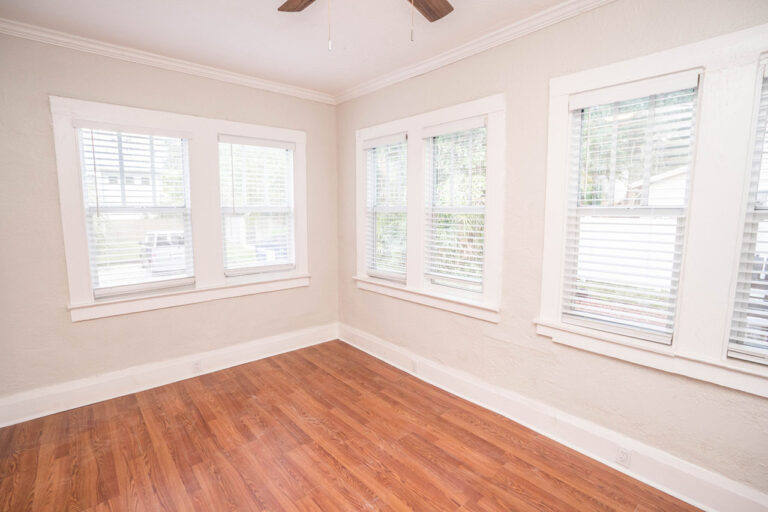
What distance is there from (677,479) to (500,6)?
9.40ft

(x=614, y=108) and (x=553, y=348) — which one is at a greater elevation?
(x=614, y=108)

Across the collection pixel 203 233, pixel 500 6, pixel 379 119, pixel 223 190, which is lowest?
pixel 203 233

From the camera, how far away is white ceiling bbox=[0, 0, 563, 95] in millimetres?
2201

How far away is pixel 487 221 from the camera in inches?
106

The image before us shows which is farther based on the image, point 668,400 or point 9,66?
point 9,66

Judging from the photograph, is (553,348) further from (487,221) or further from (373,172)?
(373,172)

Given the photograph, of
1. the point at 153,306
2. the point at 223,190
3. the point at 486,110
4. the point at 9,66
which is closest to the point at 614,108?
the point at 486,110

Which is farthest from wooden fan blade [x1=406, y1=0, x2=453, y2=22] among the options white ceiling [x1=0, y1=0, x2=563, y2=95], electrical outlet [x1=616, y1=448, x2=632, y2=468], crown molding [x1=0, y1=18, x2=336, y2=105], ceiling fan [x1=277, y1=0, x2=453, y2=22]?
electrical outlet [x1=616, y1=448, x2=632, y2=468]

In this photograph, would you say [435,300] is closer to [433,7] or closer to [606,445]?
[606,445]

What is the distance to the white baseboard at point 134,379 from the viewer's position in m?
2.63

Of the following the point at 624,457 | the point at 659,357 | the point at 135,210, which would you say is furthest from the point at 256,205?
the point at 624,457

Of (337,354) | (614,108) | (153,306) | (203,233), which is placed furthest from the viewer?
(337,354)

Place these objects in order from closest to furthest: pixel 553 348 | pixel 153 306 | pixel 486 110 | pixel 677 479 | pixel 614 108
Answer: pixel 677 479 → pixel 614 108 → pixel 553 348 → pixel 486 110 → pixel 153 306

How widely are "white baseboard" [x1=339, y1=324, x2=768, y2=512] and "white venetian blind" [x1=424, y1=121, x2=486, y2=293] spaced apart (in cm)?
80
